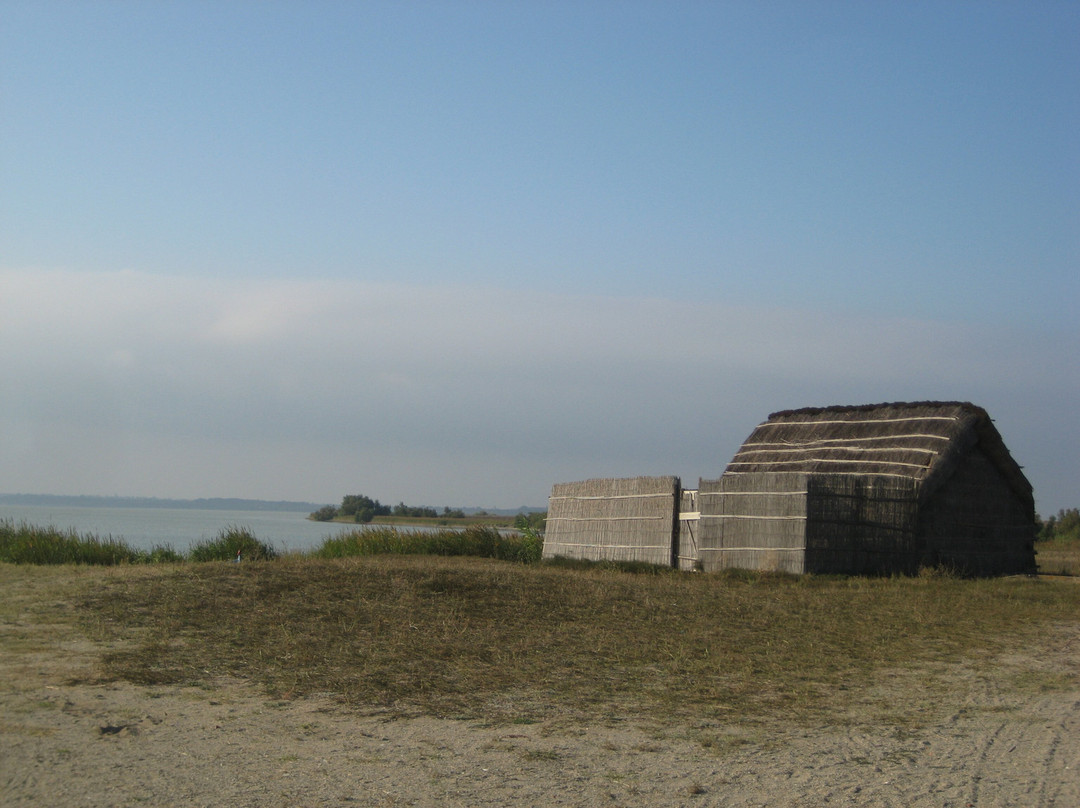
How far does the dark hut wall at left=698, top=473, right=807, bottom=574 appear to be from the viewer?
17200mm

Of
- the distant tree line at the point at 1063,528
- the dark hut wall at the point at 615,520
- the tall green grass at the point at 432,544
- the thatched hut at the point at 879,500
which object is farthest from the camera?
the distant tree line at the point at 1063,528

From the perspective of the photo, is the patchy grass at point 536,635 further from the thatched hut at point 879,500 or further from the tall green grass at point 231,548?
the tall green grass at point 231,548

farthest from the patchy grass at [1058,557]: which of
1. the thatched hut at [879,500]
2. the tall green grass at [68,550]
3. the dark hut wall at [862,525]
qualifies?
the tall green grass at [68,550]

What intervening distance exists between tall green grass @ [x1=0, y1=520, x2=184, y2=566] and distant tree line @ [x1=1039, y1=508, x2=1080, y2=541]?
35.9 meters

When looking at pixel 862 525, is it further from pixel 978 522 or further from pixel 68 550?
pixel 68 550

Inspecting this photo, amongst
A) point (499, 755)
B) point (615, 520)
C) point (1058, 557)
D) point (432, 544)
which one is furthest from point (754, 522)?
point (1058, 557)

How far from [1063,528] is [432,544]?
32612 mm

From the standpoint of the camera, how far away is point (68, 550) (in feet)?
59.9

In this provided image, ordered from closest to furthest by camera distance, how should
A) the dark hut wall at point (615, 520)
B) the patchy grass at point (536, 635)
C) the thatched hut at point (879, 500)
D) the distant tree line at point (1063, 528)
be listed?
the patchy grass at point (536, 635) → the thatched hut at point (879, 500) → the dark hut wall at point (615, 520) → the distant tree line at point (1063, 528)

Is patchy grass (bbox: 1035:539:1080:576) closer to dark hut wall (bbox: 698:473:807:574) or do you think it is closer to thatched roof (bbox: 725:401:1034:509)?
thatched roof (bbox: 725:401:1034:509)

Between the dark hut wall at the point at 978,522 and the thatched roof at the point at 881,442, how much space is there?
13.1 inches

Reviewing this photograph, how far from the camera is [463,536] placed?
23609 mm

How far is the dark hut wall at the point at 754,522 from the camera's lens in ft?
56.4

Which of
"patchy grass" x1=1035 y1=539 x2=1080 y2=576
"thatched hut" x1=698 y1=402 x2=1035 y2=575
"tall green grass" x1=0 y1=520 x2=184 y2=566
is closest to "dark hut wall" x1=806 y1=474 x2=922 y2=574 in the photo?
"thatched hut" x1=698 y1=402 x2=1035 y2=575
